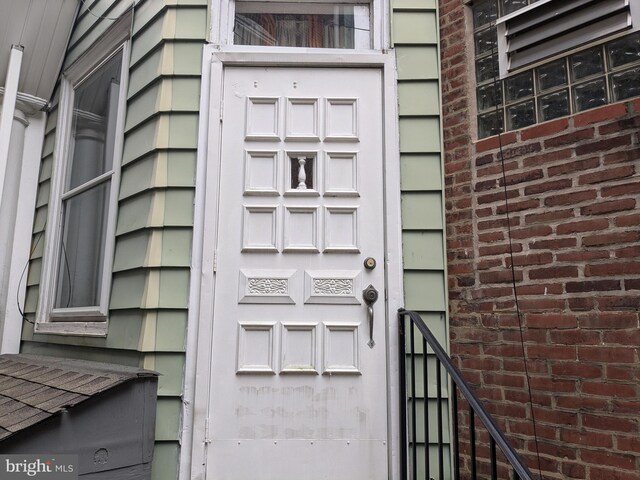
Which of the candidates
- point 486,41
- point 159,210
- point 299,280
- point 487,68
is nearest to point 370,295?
point 299,280

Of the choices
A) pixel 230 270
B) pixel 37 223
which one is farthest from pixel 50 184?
pixel 230 270

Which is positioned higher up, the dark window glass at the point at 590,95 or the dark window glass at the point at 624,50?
the dark window glass at the point at 624,50

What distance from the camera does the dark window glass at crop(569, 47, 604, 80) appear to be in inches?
88.4

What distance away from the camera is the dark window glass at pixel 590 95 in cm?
222

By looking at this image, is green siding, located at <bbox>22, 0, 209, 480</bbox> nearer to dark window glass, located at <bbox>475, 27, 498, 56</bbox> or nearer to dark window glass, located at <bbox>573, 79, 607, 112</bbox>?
dark window glass, located at <bbox>475, 27, 498, 56</bbox>

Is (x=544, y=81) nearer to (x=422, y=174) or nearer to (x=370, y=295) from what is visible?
(x=422, y=174)

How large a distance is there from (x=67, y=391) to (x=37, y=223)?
1.98 m

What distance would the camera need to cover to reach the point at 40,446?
6.97ft

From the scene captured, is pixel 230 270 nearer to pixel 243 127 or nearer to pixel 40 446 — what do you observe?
pixel 243 127

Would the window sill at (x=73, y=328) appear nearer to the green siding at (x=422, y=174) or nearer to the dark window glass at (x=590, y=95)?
the green siding at (x=422, y=174)

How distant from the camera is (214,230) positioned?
8.64ft

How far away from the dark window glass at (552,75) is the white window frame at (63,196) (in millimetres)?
2323
